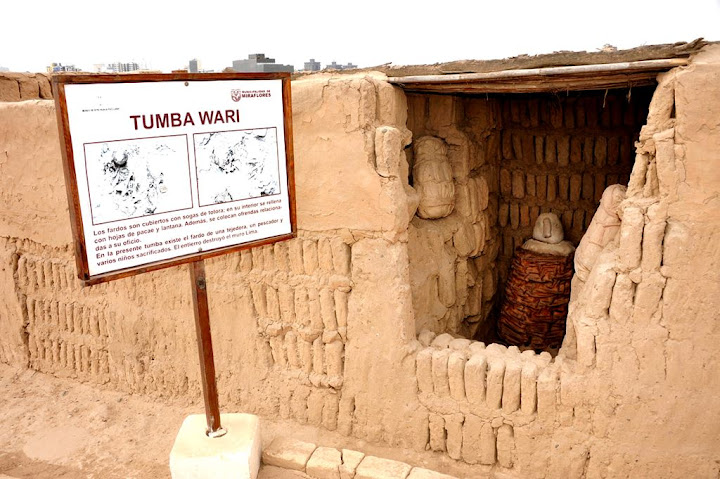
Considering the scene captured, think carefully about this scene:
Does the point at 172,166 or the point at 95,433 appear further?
the point at 95,433

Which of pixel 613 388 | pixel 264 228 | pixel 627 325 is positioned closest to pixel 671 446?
pixel 613 388

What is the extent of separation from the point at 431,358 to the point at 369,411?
27.1 inches

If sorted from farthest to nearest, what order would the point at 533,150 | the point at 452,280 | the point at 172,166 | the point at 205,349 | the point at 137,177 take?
the point at 533,150 → the point at 452,280 → the point at 205,349 → the point at 172,166 → the point at 137,177

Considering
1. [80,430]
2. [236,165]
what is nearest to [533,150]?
[236,165]

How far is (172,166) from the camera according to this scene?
10.0 ft

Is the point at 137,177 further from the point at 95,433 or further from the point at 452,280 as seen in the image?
the point at 95,433

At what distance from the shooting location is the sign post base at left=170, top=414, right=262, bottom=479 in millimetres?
3207

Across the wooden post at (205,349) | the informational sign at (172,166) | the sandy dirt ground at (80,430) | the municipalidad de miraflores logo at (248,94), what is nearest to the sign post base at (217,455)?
the wooden post at (205,349)

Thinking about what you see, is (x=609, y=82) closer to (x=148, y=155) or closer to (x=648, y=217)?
(x=648, y=217)

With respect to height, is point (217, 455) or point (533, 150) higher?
point (533, 150)

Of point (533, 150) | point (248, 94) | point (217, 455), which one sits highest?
point (248, 94)

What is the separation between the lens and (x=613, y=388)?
12.6ft

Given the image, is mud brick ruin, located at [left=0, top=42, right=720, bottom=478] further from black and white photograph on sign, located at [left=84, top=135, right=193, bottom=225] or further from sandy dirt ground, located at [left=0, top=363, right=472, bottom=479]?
black and white photograph on sign, located at [left=84, top=135, right=193, bottom=225]

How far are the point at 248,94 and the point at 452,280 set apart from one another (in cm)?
255
